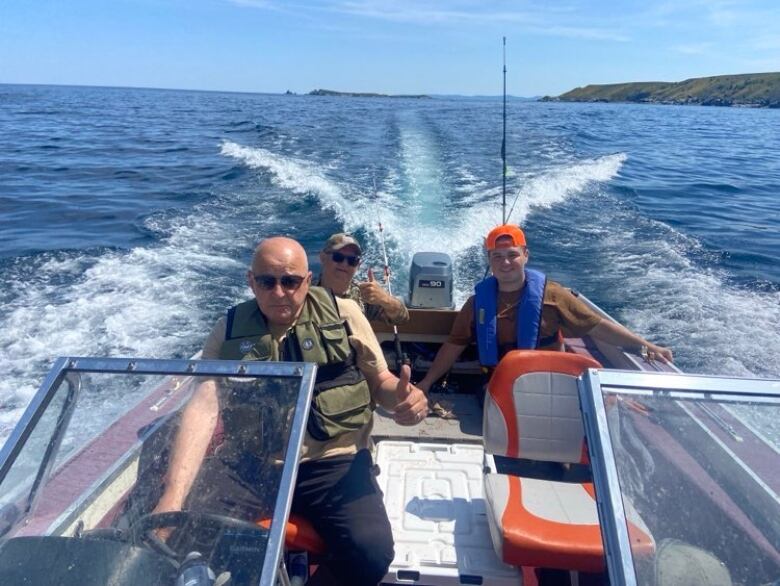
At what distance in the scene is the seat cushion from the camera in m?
1.96

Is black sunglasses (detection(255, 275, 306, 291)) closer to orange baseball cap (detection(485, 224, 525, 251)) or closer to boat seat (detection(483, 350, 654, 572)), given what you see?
boat seat (detection(483, 350, 654, 572))

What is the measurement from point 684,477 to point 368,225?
795 cm

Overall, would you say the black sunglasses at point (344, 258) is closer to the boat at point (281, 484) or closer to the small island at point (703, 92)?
the boat at point (281, 484)

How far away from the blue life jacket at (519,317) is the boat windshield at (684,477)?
155 cm

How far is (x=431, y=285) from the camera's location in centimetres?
446

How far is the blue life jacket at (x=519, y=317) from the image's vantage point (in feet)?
10.2

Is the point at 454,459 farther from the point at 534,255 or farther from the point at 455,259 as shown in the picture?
the point at 534,255

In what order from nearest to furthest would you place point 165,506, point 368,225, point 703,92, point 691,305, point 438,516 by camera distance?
point 165,506 → point 438,516 → point 691,305 → point 368,225 → point 703,92

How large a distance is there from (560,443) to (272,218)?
322 inches

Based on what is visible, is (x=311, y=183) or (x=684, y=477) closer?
(x=684, y=477)

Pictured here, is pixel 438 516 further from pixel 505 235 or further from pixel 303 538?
pixel 505 235

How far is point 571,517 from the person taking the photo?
2117mm

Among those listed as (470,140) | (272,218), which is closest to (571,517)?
(272,218)

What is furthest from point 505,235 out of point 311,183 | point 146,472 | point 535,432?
point 311,183
